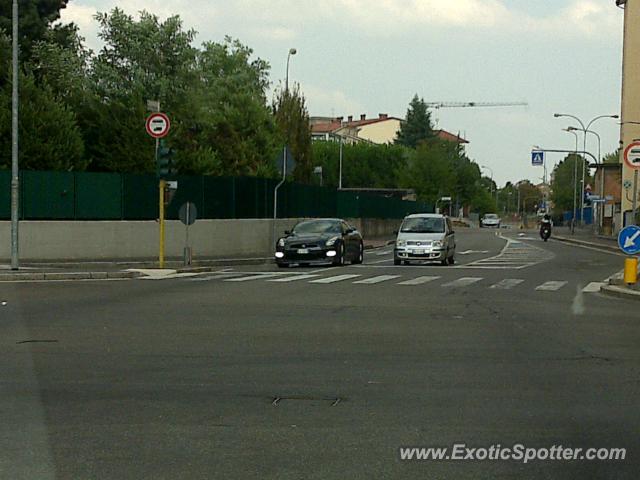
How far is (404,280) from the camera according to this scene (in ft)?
81.7

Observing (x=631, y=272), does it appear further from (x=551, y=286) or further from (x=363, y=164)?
(x=363, y=164)

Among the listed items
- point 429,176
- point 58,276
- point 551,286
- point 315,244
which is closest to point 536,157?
point 429,176

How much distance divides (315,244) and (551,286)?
959 cm

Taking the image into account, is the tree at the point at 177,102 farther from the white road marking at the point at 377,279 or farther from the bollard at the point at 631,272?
the bollard at the point at 631,272

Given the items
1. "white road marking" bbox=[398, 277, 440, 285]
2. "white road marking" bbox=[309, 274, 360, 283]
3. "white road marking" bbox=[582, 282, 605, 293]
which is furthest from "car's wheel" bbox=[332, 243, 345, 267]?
"white road marking" bbox=[582, 282, 605, 293]

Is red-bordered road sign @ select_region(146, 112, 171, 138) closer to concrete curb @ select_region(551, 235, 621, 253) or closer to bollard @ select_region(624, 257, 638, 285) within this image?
bollard @ select_region(624, 257, 638, 285)

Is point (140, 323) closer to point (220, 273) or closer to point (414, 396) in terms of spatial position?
point (414, 396)

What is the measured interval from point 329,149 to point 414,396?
4171 inches

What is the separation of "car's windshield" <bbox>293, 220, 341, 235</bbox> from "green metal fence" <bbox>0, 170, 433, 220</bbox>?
14.9 feet

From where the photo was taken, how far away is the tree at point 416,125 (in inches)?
5901

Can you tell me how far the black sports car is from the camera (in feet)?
103

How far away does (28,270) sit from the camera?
26234 millimetres

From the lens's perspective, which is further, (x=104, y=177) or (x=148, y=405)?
(x=104, y=177)

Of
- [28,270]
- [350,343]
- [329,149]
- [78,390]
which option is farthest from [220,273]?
[329,149]
